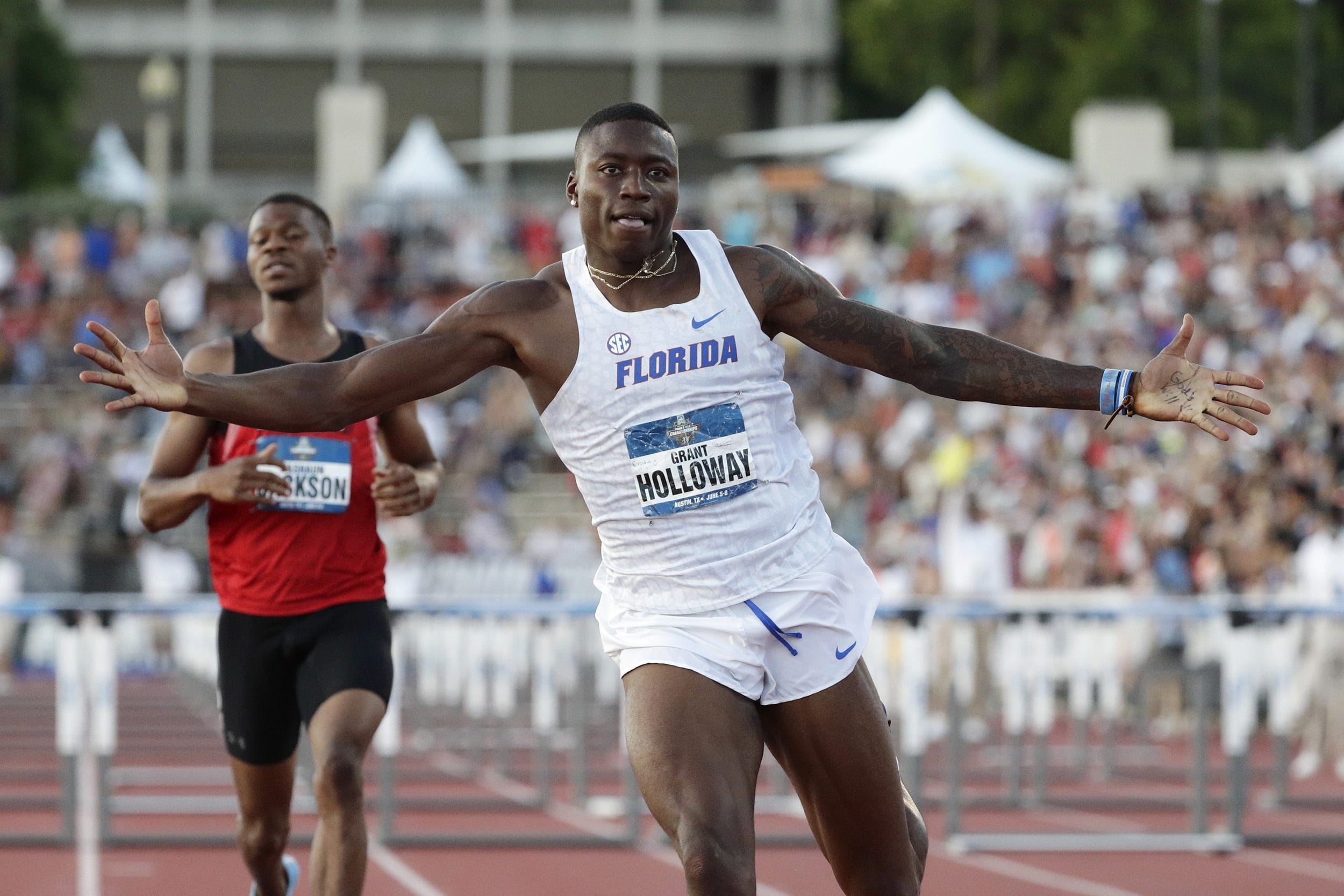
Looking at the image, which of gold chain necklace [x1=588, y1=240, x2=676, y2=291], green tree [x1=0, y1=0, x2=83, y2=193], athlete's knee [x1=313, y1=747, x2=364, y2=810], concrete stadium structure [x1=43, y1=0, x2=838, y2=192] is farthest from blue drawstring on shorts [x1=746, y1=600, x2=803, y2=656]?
concrete stadium structure [x1=43, y1=0, x2=838, y2=192]

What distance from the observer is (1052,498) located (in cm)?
2000

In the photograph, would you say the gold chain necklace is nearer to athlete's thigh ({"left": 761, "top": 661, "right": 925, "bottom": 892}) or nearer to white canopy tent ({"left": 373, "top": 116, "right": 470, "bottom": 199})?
athlete's thigh ({"left": 761, "top": 661, "right": 925, "bottom": 892})

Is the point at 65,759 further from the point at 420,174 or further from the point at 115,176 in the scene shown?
the point at 115,176

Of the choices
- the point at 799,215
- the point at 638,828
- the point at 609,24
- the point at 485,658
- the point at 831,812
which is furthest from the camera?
the point at 609,24

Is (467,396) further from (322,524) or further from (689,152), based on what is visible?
(689,152)

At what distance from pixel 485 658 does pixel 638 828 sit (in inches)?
174

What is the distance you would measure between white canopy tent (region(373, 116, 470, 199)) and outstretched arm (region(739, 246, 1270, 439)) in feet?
97.9

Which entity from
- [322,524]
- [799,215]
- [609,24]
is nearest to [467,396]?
[799,215]

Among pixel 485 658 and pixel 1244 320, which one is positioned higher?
pixel 1244 320

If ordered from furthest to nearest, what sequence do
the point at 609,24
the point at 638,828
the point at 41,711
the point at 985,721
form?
the point at 609,24 < the point at 41,711 < the point at 985,721 < the point at 638,828

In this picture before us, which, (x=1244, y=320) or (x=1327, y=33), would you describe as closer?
(x=1244, y=320)

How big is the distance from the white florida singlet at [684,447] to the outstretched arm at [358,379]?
244mm

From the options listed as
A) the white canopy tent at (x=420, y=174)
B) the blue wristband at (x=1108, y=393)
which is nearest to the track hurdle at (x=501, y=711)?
the blue wristband at (x=1108, y=393)

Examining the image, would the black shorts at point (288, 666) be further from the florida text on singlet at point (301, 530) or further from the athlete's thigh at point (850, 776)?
the athlete's thigh at point (850, 776)
